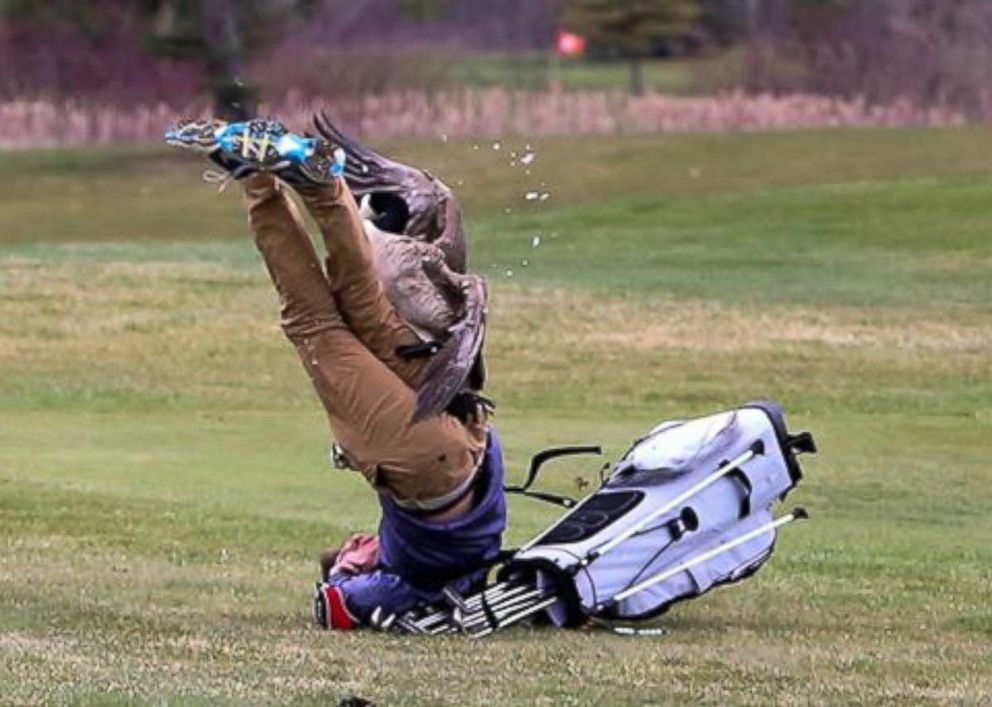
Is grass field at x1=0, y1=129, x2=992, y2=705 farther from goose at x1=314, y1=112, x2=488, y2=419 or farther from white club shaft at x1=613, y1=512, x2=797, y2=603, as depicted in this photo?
goose at x1=314, y1=112, x2=488, y2=419

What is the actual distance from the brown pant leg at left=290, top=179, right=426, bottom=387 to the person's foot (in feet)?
0.26

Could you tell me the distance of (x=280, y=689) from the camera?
5129 mm

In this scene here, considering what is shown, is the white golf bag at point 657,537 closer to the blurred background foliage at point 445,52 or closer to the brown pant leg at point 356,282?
the brown pant leg at point 356,282

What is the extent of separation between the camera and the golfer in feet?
19.2

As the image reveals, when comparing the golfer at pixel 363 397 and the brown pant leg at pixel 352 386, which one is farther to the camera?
the brown pant leg at pixel 352 386

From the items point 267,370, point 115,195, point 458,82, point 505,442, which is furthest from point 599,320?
point 458,82

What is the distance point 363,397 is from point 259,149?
0.71 meters

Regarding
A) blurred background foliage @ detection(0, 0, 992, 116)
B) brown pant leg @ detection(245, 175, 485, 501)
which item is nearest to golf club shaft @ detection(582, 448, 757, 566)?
brown pant leg @ detection(245, 175, 485, 501)

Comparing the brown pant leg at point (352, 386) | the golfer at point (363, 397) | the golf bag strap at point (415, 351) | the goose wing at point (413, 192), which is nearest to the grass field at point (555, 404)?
the golfer at point (363, 397)

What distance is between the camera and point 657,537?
6477 mm

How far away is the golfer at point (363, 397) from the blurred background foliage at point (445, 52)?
2635 cm

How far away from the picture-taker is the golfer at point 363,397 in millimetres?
5867

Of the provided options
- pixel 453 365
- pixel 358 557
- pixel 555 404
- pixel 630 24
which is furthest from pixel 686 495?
pixel 630 24

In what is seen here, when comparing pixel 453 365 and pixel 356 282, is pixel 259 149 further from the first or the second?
pixel 453 365
